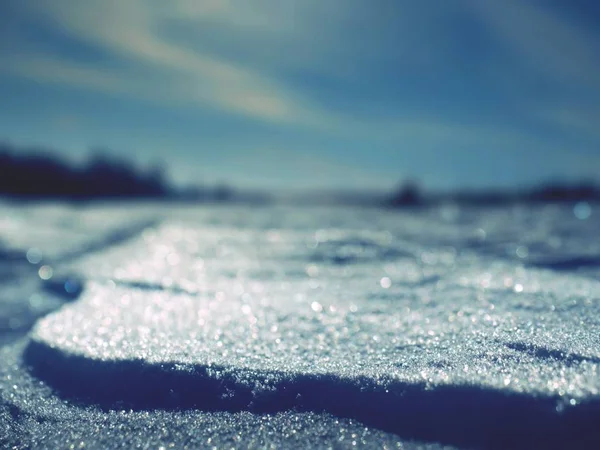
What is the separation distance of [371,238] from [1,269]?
2.02 m

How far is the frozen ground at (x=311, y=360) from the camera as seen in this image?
1.96 ft

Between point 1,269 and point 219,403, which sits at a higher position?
point 219,403

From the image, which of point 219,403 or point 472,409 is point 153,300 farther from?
point 472,409

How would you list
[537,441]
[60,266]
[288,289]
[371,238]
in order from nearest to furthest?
[537,441], [288,289], [60,266], [371,238]

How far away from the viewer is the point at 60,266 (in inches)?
76.7

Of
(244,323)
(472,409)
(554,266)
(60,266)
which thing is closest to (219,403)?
(244,323)

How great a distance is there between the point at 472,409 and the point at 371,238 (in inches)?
78.4

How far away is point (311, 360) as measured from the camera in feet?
2.54

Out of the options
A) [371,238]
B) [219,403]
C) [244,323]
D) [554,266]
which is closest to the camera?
[219,403]

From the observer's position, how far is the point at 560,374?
2.01ft

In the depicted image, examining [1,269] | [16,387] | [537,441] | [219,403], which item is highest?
[537,441]

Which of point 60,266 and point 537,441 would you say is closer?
point 537,441

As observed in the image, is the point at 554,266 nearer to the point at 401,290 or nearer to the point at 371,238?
the point at 401,290

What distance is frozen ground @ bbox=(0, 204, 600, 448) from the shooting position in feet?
1.96
